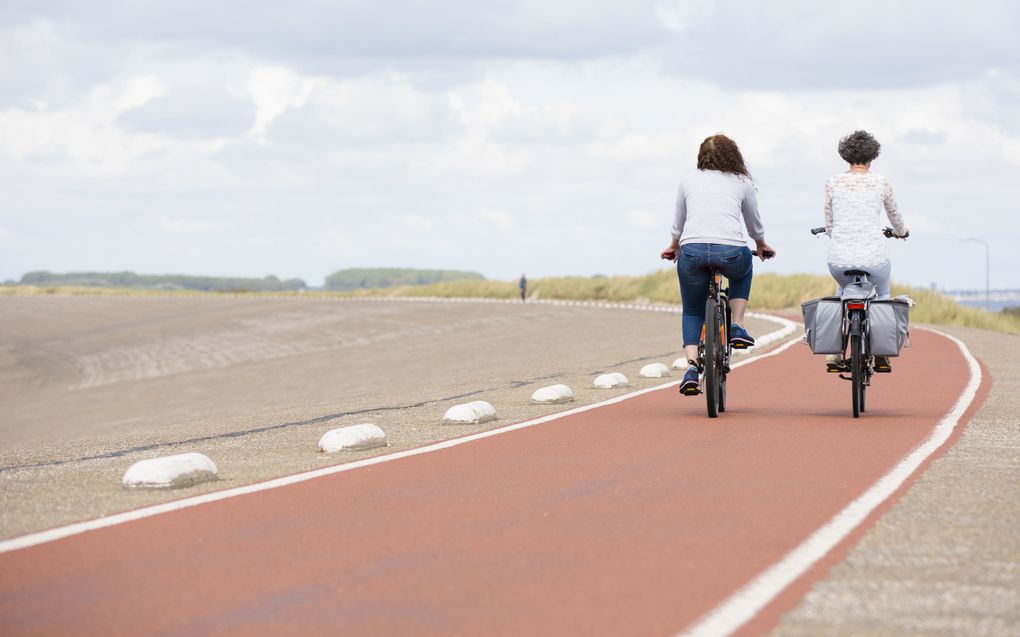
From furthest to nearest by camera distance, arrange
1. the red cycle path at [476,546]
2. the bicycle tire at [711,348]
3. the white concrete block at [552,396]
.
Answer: the white concrete block at [552,396] < the bicycle tire at [711,348] < the red cycle path at [476,546]

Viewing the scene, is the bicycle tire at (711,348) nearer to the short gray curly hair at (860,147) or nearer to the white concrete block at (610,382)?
the short gray curly hair at (860,147)

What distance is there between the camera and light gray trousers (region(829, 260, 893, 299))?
38.3 feet

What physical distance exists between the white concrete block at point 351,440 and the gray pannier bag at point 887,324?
4.20m

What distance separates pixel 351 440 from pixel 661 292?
62.2 meters

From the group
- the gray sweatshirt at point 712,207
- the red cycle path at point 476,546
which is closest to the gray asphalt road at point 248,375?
the red cycle path at point 476,546

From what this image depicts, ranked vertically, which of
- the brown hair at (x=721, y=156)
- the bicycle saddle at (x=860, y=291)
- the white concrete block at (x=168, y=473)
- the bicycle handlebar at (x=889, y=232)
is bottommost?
the white concrete block at (x=168, y=473)

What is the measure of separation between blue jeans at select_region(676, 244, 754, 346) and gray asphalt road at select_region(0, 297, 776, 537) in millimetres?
1737

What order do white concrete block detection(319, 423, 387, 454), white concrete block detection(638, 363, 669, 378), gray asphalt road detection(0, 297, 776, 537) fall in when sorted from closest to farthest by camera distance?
1. gray asphalt road detection(0, 297, 776, 537)
2. white concrete block detection(319, 423, 387, 454)
3. white concrete block detection(638, 363, 669, 378)

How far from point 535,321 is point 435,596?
45212 millimetres

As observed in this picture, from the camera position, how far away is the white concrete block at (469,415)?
11961 mm

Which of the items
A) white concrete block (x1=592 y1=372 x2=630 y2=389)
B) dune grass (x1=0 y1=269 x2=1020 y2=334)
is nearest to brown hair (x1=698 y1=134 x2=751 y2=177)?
white concrete block (x1=592 y1=372 x2=630 y2=389)

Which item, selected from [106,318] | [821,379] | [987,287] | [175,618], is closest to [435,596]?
[175,618]

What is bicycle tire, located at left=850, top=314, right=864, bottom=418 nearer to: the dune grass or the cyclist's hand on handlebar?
the cyclist's hand on handlebar

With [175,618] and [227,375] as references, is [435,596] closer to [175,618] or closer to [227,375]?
[175,618]
